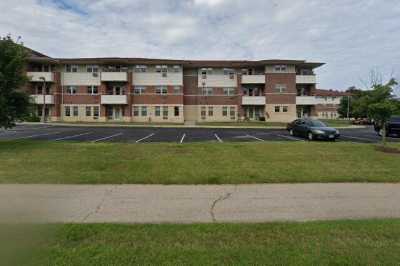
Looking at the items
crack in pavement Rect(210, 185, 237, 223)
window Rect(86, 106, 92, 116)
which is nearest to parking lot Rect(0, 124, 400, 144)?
crack in pavement Rect(210, 185, 237, 223)

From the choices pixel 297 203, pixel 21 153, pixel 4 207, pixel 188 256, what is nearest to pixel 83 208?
pixel 4 207

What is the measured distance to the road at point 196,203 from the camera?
17.1 feet

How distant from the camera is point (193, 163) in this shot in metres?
10.0

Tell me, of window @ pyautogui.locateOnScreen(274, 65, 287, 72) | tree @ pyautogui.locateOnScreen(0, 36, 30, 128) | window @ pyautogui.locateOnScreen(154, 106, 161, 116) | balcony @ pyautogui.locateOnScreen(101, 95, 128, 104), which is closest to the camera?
tree @ pyautogui.locateOnScreen(0, 36, 30, 128)

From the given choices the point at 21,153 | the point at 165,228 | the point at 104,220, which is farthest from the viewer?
the point at 21,153

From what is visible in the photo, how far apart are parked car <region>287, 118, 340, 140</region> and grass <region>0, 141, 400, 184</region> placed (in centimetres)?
511

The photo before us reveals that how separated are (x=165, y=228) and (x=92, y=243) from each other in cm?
113

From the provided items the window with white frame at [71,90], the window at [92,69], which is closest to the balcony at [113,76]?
the window at [92,69]

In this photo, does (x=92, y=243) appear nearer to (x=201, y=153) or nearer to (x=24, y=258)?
(x=24, y=258)

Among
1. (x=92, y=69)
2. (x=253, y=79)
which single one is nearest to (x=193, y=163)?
(x=253, y=79)

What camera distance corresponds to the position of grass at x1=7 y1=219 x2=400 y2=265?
344cm

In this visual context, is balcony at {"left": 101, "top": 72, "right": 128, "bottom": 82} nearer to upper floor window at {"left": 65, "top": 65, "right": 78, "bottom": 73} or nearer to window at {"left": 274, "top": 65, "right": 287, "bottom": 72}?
upper floor window at {"left": 65, "top": 65, "right": 78, "bottom": 73}

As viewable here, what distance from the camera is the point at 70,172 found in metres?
8.78

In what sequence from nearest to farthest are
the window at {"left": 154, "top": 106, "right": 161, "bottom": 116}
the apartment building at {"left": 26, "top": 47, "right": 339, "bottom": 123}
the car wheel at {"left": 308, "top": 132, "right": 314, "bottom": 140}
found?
the car wheel at {"left": 308, "top": 132, "right": 314, "bottom": 140}
the apartment building at {"left": 26, "top": 47, "right": 339, "bottom": 123}
the window at {"left": 154, "top": 106, "right": 161, "bottom": 116}
